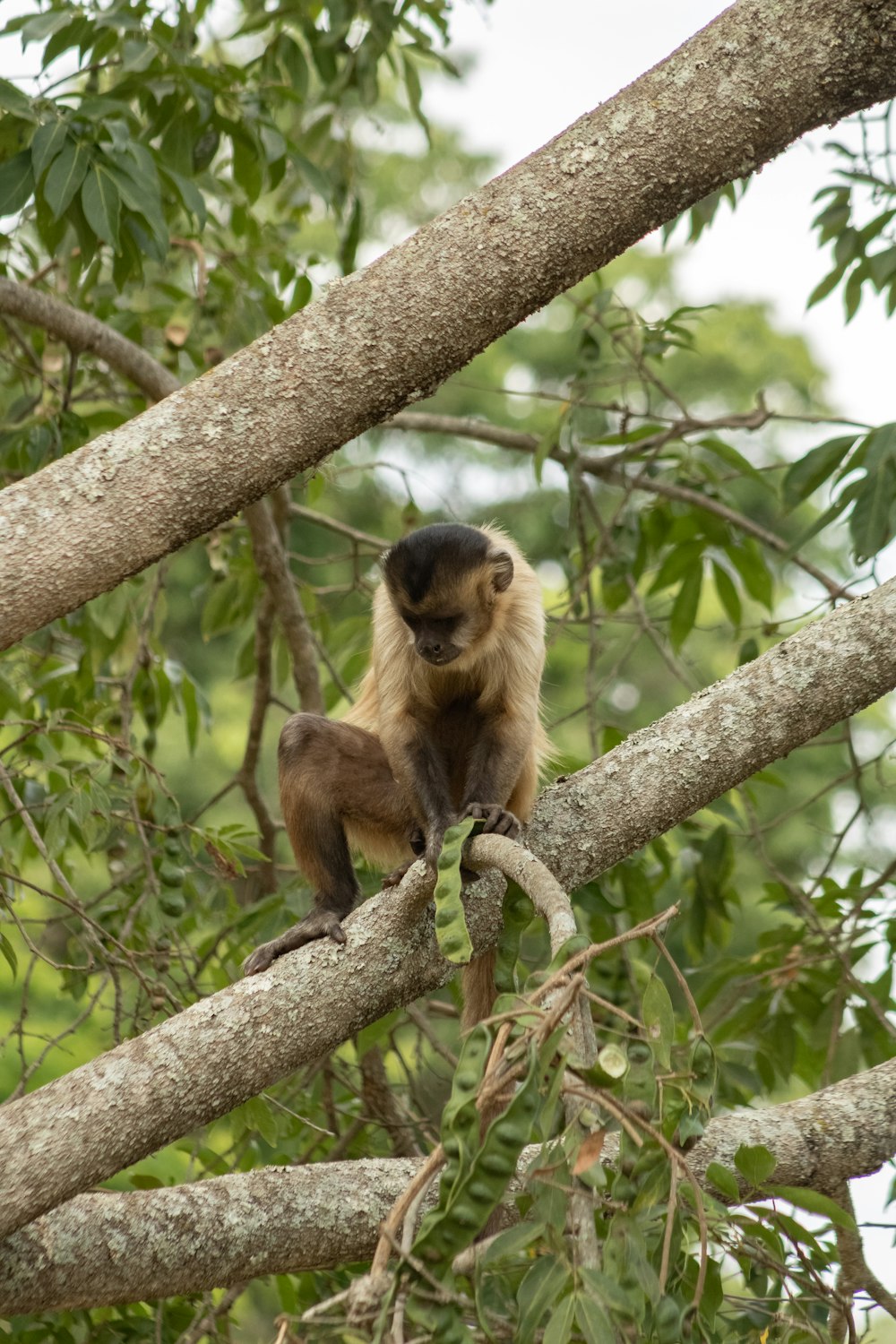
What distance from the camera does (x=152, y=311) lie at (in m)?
4.89

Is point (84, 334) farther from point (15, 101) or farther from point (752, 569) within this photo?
point (752, 569)

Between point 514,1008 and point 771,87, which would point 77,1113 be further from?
point 771,87

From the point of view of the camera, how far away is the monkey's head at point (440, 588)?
144 inches

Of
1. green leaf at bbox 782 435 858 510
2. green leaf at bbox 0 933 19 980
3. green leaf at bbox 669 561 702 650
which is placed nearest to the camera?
green leaf at bbox 0 933 19 980

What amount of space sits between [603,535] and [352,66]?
5.65 ft

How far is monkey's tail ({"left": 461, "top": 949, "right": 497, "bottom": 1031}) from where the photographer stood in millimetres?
3402

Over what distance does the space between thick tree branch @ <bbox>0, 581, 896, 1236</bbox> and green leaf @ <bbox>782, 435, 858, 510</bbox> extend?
3.66 ft

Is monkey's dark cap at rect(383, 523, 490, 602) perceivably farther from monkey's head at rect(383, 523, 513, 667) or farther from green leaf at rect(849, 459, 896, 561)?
green leaf at rect(849, 459, 896, 561)

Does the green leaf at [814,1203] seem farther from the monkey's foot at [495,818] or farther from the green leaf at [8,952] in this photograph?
the green leaf at [8,952]

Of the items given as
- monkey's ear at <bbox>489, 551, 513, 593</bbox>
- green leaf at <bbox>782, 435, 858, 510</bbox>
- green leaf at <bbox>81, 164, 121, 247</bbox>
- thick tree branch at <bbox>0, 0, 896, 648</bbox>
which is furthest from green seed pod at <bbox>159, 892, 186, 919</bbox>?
green leaf at <bbox>782, 435, 858, 510</bbox>

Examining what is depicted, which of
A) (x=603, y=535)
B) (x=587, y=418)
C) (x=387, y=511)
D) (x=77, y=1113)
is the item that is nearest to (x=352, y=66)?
(x=587, y=418)

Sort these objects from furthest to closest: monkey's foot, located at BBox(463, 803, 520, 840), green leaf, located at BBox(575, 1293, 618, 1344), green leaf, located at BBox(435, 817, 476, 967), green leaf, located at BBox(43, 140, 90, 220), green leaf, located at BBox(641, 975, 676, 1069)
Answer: green leaf, located at BBox(43, 140, 90, 220)
monkey's foot, located at BBox(463, 803, 520, 840)
green leaf, located at BBox(435, 817, 476, 967)
green leaf, located at BBox(641, 975, 676, 1069)
green leaf, located at BBox(575, 1293, 618, 1344)

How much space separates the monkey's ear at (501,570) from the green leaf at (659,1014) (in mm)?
2110

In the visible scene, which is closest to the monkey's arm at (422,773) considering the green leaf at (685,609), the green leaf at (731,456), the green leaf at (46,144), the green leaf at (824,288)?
the green leaf at (685,609)
